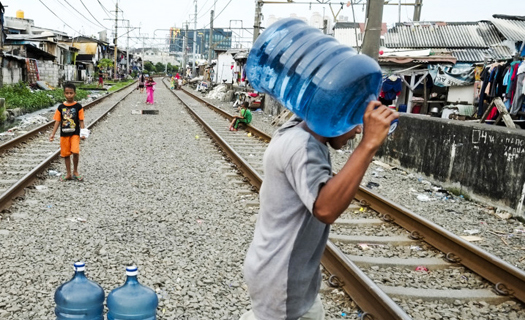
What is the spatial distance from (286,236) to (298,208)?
0.36 ft

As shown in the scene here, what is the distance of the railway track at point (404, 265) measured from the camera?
4004 mm

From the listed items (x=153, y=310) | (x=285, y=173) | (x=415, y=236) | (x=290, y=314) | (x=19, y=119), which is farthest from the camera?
(x=19, y=119)

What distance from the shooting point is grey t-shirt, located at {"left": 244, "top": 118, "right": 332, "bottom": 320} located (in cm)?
165

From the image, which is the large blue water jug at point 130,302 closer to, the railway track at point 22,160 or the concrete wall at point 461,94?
the railway track at point 22,160

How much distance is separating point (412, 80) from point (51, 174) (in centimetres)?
1280

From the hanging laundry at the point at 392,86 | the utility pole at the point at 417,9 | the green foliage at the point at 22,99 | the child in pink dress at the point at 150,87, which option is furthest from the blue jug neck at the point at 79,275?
the child in pink dress at the point at 150,87

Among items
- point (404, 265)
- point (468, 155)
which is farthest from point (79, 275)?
point (468, 155)

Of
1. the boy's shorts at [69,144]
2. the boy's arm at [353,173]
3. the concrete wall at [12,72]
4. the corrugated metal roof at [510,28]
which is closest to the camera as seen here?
the boy's arm at [353,173]

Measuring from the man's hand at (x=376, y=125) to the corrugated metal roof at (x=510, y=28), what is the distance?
21556 mm

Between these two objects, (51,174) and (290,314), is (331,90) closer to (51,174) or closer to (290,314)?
(290,314)

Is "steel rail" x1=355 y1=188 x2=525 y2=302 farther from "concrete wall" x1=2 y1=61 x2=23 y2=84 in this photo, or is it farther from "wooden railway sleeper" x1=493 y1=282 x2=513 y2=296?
"concrete wall" x1=2 y1=61 x2=23 y2=84

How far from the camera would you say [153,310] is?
2.83 m

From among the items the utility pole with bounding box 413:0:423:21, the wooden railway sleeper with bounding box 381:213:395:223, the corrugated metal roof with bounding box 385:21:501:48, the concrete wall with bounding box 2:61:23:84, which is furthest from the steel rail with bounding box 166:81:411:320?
the concrete wall with bounding box 2:61:23:84

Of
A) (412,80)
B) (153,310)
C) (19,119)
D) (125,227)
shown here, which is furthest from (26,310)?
(412,80)
